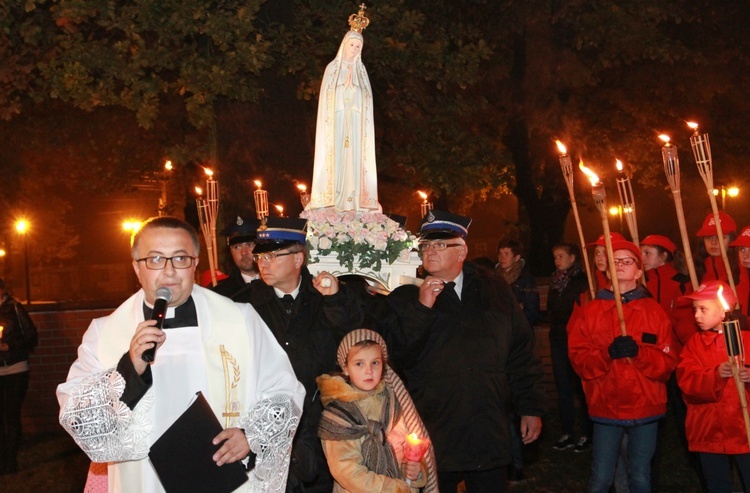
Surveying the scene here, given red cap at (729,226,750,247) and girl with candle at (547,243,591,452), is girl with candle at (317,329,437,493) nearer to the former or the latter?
red cap at (729,226,750,247)

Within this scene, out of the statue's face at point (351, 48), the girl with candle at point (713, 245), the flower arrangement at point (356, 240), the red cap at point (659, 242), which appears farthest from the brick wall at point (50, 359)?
the girl with candle at point (713, 245)

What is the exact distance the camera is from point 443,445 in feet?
19.0

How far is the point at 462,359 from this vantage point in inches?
231

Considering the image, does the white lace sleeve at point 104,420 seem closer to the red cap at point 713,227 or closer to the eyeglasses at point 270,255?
the eyeglasses at point 270,255

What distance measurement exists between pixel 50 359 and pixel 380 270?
7433mm

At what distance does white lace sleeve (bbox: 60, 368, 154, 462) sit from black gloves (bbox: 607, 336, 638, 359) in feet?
11.8

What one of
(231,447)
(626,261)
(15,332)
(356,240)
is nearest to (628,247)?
(626,261)

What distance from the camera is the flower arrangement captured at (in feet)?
22.6

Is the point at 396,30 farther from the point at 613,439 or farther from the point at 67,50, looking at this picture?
the point at 613,439

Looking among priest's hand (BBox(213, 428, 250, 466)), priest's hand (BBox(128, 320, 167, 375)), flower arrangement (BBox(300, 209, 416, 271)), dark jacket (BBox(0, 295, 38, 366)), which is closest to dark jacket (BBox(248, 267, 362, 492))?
flower arrangement (BBox(300, 209, 416, 271))

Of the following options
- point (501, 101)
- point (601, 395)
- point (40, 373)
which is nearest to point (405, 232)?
point (601, 395)

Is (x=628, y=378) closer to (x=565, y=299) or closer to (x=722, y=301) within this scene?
(x=722, y=301)

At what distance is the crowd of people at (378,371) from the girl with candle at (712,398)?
12 millimetres

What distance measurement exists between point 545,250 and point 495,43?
560 cm
